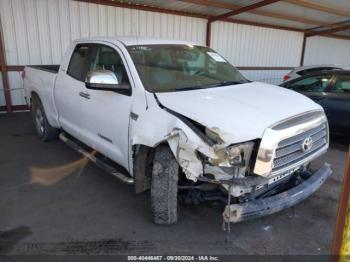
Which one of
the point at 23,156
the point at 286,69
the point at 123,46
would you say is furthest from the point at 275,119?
the point at 286,69

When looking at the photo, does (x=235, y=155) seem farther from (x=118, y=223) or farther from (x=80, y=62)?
(x=80, y=62)

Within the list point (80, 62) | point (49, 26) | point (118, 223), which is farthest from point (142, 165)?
point (49, 26)

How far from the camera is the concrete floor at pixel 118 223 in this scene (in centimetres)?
301

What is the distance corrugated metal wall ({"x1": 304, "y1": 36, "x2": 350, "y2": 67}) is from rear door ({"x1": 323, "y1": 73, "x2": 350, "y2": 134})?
12655 mm

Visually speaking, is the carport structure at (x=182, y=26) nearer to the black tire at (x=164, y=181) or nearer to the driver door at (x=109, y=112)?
the driver door at (x=109, y=112)

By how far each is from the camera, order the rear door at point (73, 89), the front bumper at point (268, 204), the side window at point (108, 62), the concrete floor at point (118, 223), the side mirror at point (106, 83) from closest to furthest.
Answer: the front bumper at point (268, 204)
the concrete floor at point (118, 223)
the side mirror at point (106, 83)
the side window at point (108, 62)
the rear door at point (73, 89)

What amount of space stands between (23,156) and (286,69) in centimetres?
1488

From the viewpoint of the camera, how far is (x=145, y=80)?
11.5 ft

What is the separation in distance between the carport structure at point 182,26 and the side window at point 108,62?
5.33 meters

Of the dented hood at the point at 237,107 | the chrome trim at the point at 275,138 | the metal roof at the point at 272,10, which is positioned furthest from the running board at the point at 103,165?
the metal roof at the point at 272,10

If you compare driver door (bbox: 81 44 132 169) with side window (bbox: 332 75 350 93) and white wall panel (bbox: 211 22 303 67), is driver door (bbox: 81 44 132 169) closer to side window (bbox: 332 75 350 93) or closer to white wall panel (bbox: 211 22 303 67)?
side window (bbox: 332 75 350 93)

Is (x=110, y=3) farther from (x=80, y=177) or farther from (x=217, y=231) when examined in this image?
(x=217, y=231)

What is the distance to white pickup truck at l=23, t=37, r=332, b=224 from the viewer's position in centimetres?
269

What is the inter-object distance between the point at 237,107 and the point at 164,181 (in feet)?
3.35
